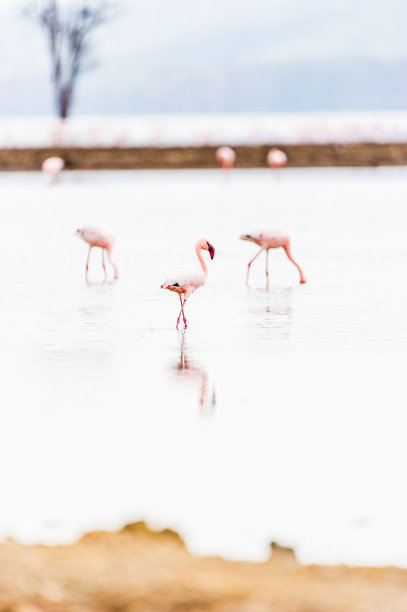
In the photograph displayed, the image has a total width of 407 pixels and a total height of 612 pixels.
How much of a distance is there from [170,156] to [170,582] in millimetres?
27209

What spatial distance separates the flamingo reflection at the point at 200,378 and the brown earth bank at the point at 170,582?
5.37 feet

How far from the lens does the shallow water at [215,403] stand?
3.52 metres

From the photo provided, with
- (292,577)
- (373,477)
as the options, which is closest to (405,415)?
(373,477)

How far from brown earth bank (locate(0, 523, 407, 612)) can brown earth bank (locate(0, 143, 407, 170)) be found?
88.1 ft


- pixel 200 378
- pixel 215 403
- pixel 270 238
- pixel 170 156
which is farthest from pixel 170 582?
pixel 170 156

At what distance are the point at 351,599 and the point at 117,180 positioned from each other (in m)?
A: 23.6

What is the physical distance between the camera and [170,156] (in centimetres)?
2981

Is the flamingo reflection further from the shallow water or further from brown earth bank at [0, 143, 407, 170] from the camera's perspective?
brown earth bank at [0, 143, 407, 170]

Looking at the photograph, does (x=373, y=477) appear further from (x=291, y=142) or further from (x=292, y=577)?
(x=291, y=142)

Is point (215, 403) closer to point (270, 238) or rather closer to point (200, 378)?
point (200, 378)

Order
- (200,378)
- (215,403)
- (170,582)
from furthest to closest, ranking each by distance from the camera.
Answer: (200,378) → (215,403) → (170,582)

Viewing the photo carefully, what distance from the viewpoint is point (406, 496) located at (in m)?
3.72

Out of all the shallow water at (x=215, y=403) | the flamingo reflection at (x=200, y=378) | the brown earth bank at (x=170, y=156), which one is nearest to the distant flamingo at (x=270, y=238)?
the shallow water at (x=215, y=403)

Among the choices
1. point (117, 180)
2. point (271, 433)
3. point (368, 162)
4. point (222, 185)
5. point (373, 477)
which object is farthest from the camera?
point (368, 162)
